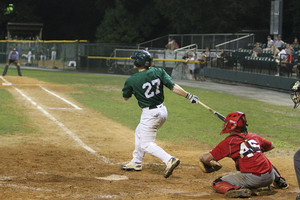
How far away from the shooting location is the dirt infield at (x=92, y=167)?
23.9 feet

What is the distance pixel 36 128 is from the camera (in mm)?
13586

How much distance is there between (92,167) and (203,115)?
28.2 feet

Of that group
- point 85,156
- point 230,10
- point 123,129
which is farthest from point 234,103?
point 230,10

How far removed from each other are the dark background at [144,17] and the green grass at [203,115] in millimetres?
17796

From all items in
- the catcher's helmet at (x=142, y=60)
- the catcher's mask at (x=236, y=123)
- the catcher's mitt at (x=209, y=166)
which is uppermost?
the catcher's helmet at (x=142, y=60)

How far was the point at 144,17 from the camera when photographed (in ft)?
182

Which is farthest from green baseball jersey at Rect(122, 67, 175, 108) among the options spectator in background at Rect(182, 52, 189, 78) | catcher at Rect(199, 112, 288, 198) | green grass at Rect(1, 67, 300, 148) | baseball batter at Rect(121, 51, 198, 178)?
spectator in background at Rect(182, 52, 189, 78)

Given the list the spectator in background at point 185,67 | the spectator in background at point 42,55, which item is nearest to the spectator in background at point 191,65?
the spectator in background at point 185,67

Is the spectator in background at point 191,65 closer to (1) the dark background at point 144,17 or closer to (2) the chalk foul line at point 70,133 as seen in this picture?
(1) the dark background at point 144,17

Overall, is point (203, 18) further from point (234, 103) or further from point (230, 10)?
point (234, 103)

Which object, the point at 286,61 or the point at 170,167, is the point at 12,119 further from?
the point at 286,61

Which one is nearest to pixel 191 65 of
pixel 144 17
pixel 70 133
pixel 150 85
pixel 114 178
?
pixel 70 133

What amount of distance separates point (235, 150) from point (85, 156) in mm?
4043

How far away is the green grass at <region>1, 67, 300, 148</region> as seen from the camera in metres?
13.4
